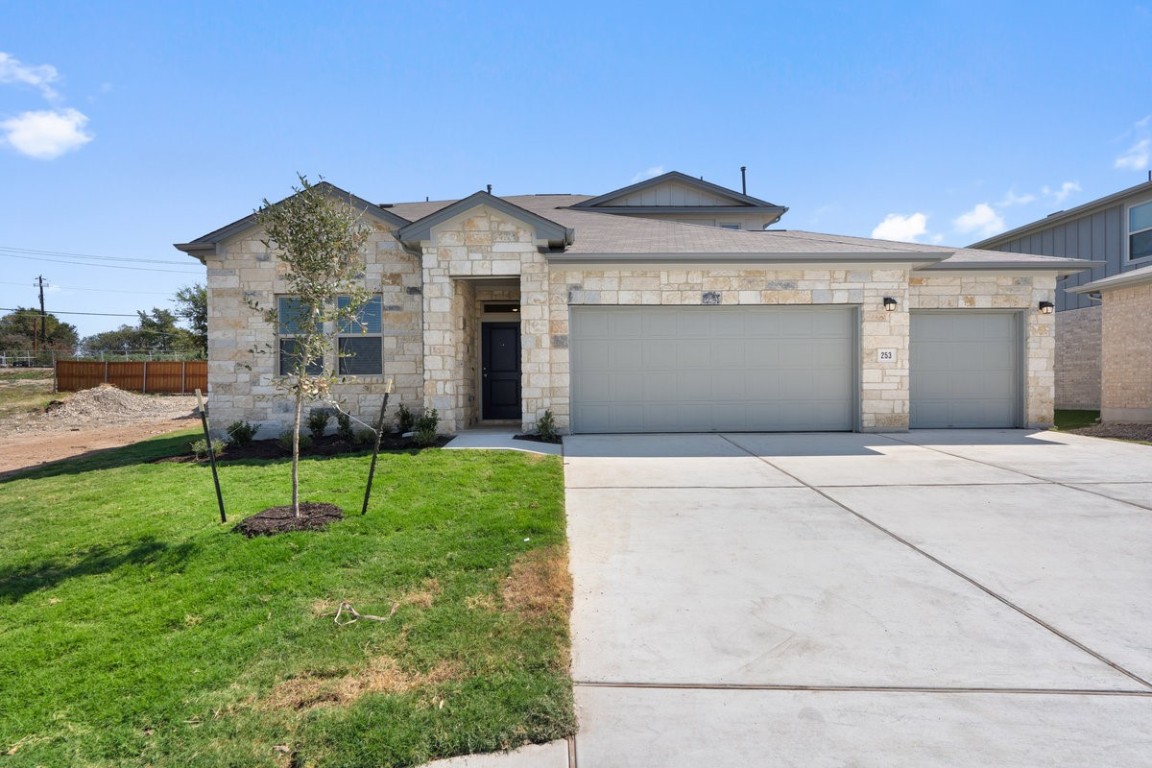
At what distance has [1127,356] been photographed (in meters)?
11.8

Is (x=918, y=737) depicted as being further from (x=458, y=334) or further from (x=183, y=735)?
(x=458, y=334)

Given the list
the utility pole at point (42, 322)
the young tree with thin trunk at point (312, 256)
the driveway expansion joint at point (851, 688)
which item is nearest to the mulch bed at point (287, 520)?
the young tree with thin trunk at point (312, 256)

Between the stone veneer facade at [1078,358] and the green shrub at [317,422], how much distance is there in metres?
19.0

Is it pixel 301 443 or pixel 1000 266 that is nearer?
pixel 301 443

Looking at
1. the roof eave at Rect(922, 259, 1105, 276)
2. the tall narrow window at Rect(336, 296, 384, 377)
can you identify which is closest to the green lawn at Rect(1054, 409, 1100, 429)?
the roof eave at Rect(922, 259, 1105, 276)

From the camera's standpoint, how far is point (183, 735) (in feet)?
7.66

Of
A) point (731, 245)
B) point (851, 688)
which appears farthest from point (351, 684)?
point (731, 245)

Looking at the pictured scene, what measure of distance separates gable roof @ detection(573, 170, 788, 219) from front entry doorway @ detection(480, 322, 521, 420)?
23.0 ft

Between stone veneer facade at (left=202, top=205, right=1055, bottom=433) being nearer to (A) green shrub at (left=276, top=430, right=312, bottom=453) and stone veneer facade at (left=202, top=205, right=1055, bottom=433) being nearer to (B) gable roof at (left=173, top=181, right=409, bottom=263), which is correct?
(B) gable roof at (left=173, top=181, right=409, bottom=263)

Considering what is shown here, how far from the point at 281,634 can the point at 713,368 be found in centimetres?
841

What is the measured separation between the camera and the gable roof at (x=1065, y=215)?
14.0 meters

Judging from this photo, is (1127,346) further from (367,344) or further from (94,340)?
(94,340)

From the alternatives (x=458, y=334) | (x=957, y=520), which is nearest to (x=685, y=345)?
(x=458, y=334)

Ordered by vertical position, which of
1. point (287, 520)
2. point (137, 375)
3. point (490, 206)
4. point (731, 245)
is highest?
point (490, 206)
